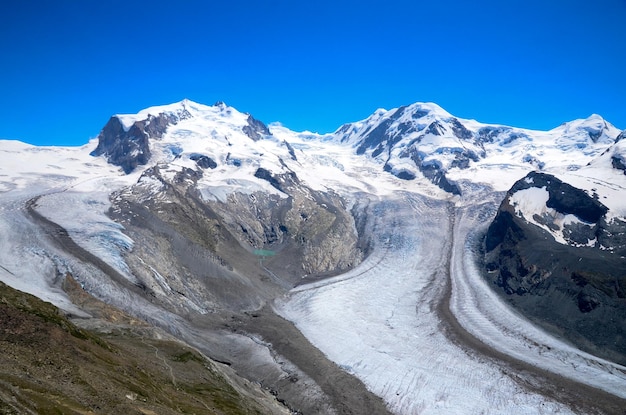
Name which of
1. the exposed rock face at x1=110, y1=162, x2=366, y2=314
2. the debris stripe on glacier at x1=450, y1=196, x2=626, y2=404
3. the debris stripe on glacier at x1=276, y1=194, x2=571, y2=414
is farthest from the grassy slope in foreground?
the debris stripe on glacier at x1=450, y1=196, x2=626, y2=404

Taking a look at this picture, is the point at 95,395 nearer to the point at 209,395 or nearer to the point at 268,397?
the point at 209,395

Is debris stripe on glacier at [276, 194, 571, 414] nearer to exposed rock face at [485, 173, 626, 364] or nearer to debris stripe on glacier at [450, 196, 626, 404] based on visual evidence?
debris stripe on glacier at [450, 196, 626, 404]

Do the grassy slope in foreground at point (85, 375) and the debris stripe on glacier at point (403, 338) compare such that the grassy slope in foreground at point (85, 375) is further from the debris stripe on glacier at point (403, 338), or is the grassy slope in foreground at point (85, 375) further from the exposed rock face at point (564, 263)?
the exposed rock face at point (564, 263)

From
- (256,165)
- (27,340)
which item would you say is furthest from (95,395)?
(256,165)

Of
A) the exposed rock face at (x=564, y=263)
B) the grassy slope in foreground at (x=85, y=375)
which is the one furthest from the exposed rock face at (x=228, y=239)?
the exposed rock face at (x=564, y=263)

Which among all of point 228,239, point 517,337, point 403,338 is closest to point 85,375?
point 403,338

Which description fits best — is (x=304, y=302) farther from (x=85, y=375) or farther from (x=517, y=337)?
(x=85, y=375)

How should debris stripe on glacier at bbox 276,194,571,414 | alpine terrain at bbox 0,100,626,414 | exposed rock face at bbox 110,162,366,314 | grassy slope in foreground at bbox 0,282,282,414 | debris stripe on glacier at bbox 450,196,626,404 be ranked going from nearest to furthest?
grassy slope in foreground at bbox 0,282,282,414 → alpine terrain at bbox 0,100,626,414 → debris stripe on glacier at bbox 276,194,571,414 → debris stripe on glacier at bbox 450,196,626,404 → exposed rock face at bbox 110,162,366,314
